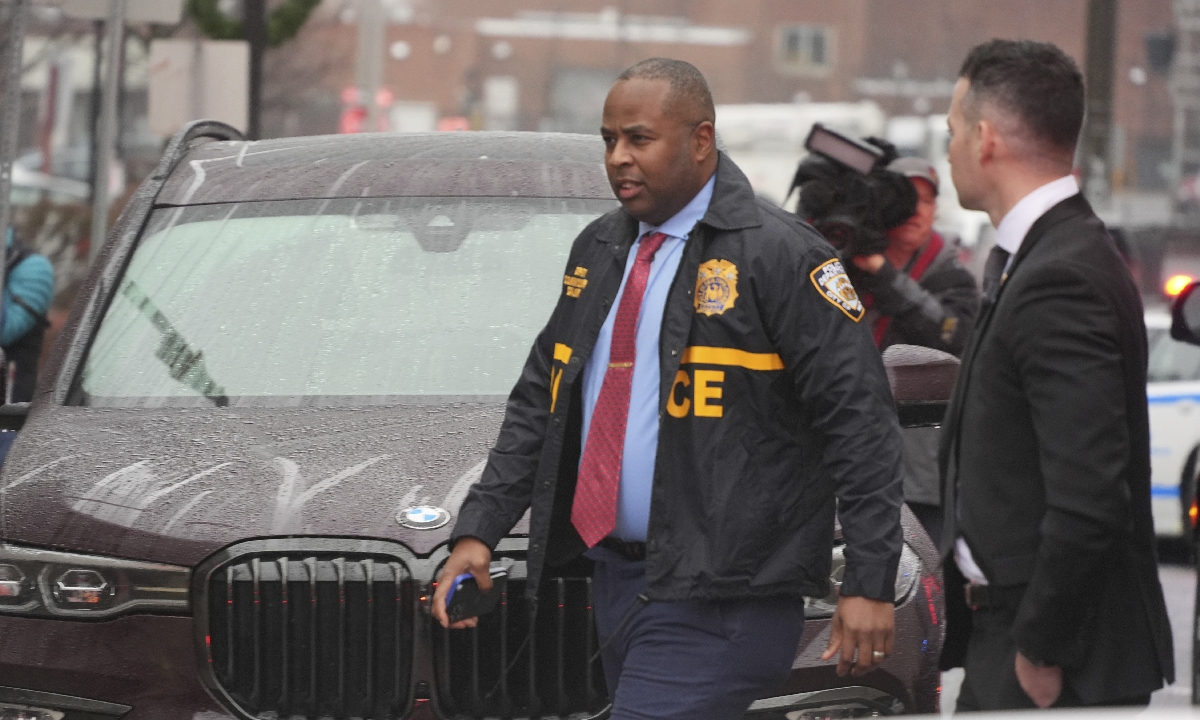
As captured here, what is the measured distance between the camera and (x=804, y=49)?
233 ft

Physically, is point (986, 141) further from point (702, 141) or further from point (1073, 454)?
point (702, 141)

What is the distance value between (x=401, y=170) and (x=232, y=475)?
1440 millimetres

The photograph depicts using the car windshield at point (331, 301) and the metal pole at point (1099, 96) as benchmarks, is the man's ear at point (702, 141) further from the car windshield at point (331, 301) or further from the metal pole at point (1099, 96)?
the metal pole at point (1099, 96)

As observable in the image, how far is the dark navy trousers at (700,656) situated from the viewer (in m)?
3.54

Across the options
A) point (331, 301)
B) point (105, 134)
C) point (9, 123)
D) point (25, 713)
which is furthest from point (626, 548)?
point (105, 134)

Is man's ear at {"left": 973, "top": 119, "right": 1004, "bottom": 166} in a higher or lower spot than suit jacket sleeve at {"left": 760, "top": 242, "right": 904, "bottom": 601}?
higher

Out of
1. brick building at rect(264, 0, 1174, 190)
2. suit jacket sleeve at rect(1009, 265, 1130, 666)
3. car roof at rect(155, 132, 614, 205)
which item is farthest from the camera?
brick building at rect(264, 0, 1174, 190)

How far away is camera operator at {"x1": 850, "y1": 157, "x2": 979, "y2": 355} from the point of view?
6.34 m

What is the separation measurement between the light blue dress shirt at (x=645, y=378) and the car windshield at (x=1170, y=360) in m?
9.82

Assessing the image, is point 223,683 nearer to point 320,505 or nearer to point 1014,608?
point 320,505

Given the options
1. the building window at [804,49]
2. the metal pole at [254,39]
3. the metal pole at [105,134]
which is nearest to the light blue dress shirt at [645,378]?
the metal pole at [105,134]

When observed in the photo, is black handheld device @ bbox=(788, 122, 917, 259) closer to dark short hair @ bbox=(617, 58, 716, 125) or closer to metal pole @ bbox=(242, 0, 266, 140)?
dark short hair @ bbox=(617, 58, 716, 125)

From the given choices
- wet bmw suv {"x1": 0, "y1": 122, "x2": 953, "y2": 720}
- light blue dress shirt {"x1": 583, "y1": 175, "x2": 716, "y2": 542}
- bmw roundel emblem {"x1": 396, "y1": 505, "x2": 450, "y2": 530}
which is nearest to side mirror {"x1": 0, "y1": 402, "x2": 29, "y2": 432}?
wet bmw suv {"x1": 0, "y1": 122, "x2": 953, "y2": 720}

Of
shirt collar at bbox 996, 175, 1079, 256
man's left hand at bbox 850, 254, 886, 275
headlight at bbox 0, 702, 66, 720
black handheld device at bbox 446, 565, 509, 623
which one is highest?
shirt collar at bbox 996, 175, 1079, 256
